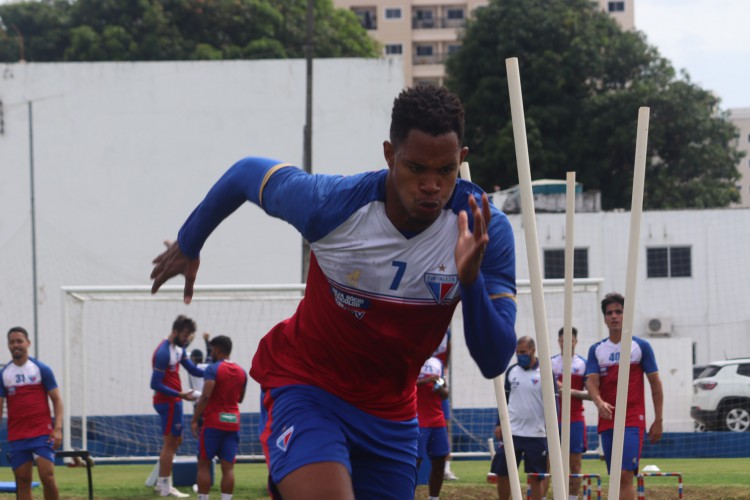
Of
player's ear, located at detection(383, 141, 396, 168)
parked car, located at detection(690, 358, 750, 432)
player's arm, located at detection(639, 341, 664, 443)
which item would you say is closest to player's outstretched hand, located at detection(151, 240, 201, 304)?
player's ear, located at detection(383, 141, 396, 168)

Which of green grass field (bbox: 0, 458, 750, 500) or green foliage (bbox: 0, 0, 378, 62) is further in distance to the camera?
green foliage (bbox: 0, 0, 378, 62)

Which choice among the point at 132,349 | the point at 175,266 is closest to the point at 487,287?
the point at 175,266

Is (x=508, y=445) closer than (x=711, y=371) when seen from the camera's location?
Yes

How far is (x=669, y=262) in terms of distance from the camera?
34219 mm

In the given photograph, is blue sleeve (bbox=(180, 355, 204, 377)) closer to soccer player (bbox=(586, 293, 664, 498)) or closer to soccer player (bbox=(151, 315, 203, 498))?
soccer player (bbox=(151, 315, 203, 498))

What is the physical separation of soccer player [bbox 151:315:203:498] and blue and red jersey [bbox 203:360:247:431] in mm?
1482

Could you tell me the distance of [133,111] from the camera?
102 ft

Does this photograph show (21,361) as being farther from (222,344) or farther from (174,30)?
(174,30)

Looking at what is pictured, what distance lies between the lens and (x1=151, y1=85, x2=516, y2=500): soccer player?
14.1 feet

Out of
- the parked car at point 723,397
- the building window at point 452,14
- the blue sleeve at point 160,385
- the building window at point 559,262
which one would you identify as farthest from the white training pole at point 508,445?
the building window at point 452,14

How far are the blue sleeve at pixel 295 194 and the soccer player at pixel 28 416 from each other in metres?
8.33

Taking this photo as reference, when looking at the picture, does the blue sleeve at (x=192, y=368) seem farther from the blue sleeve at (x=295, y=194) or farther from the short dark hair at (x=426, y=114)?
the short dark hair at (x=426, y=114)

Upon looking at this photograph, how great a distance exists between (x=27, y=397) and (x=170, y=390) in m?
2.88

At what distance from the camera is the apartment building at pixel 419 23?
86.5 meters
